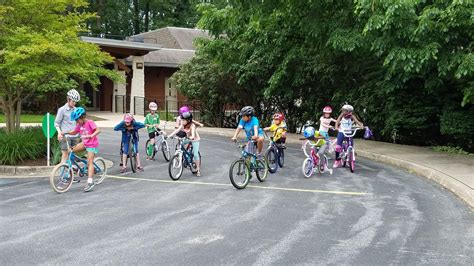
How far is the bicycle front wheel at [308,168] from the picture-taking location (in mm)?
10968

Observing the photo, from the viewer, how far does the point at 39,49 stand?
11.3 m

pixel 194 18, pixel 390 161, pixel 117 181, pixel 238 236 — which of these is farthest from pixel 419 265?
pixel 194 18

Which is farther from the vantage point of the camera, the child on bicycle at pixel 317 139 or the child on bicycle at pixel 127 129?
the child on bicycle at pixel 127 129

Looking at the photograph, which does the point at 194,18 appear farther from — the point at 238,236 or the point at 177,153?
the point at 238,236

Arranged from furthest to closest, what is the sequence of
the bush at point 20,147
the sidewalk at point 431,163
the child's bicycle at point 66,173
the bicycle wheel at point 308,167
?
the bush at point 20,147 < the bicycle wheel at point 308,167 < the sidewalk at point 431,163 < the child's bicycle at point 66,173

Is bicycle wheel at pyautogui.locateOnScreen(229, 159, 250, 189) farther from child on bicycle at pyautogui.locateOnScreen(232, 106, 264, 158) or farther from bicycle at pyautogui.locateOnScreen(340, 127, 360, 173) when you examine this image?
bicycle at pyautogui.locateOnScreen(340, 127, 360, 173)

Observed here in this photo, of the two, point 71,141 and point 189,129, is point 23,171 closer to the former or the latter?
point 71,141

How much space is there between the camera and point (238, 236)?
638 cm

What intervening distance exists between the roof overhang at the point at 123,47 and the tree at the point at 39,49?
634 inches

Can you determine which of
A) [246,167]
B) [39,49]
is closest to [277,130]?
[246,167]

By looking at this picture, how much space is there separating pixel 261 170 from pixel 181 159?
5.46 feet

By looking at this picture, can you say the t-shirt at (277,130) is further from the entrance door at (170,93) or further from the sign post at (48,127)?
the entrance door at (170,93)

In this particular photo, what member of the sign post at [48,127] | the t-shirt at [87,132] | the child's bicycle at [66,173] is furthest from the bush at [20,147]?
the t-shirt at [87,132]

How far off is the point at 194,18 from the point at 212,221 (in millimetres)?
58258
